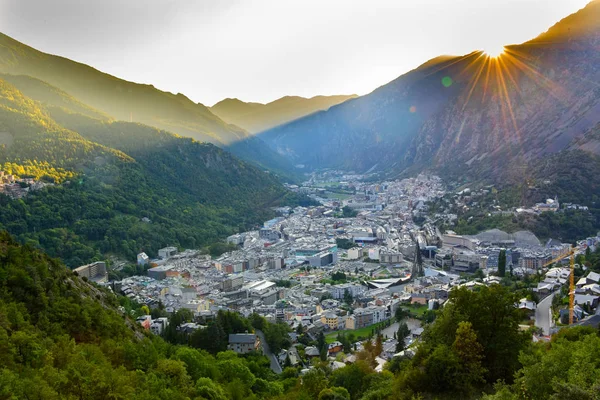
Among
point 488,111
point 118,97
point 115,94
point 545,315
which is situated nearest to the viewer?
point 545,315

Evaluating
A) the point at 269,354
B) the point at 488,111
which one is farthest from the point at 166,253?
the point at 488,111

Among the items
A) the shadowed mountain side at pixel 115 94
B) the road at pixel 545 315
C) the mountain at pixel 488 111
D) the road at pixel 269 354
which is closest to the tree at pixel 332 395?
the road at pixel 269 354

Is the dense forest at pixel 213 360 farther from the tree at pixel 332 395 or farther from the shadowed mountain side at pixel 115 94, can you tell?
the shadowed mountain side at pixel 115 94

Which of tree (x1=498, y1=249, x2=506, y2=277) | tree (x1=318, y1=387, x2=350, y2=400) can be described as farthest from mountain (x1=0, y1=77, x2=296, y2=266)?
tree (x1=498, y1=249, x2=506, y2=277)

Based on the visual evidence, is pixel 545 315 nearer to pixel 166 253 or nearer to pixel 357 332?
pixel 357 332

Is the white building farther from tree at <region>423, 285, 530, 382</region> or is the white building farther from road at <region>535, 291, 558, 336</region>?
tree at <region>423, 285, 530, 382</region>
